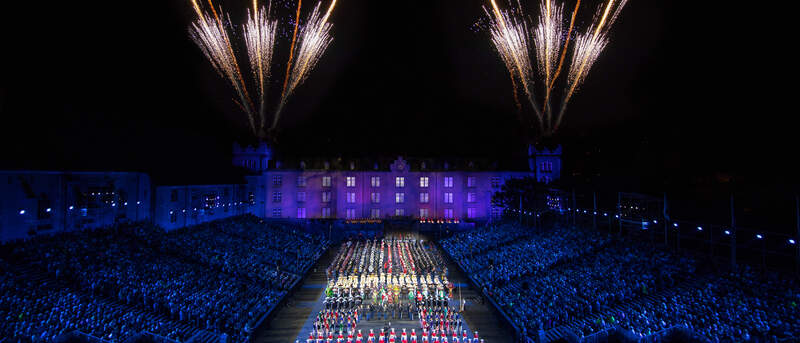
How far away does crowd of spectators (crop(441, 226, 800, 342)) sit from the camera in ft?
62.8

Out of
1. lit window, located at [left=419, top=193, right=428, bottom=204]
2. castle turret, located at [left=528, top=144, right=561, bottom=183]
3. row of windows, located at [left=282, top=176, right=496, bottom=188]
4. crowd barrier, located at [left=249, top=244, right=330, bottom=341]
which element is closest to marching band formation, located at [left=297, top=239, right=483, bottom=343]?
crowd barrier, located at [left=249, top=244, right=330, bottom=341]

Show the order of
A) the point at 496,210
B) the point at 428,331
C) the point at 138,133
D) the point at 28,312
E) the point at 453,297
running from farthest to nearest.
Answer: the point at 496,210
the point at 138,133
the point at 453,297
the point at 428,331
the point at 28,312

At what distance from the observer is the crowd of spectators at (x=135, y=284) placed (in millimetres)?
18984

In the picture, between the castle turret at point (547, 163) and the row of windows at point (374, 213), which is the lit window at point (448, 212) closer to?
the row of windows at point (374, 213)

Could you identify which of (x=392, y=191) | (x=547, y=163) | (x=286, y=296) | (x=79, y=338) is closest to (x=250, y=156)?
(x=392, y=191)

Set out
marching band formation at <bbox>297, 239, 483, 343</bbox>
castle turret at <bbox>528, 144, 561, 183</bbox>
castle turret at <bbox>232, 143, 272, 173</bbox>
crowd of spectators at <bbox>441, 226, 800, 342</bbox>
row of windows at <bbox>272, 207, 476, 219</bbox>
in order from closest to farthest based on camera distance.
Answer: crowd of spectators at <bbox>441, 226, 800, 342</bbox>, marching band formation at <bbox>297, 239, 483, 343</bbox>, row of windows at <bbox>272, 207, 476, 219</bbox>, castle turret at <bbox>232, 143, 272, 173</bbox>, castle turret at <bbox>528, 144, 561, 183</bbox>

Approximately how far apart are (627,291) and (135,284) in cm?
3059

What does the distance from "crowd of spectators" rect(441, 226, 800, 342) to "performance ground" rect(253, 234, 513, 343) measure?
3.81 ft

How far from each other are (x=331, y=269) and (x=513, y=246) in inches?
723

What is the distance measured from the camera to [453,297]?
31.4m

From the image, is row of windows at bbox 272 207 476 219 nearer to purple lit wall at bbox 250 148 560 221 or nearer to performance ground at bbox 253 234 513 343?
purple lit wall at bbox 250 148 560 221

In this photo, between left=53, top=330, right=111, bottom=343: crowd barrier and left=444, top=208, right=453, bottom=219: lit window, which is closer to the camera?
left=53, top=330, right=111, bottom=343: crowd barrier

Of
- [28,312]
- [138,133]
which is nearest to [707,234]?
[28,312]

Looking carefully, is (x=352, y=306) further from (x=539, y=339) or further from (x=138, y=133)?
(x=138, y=133)
